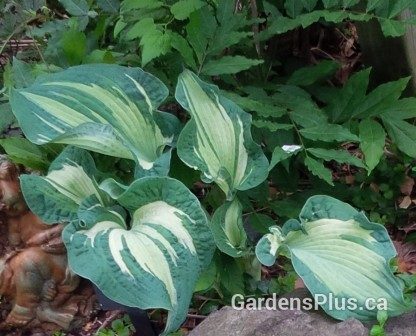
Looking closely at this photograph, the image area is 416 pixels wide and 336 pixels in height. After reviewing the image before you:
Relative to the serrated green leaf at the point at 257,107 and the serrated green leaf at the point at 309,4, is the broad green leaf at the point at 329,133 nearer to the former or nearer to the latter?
the serrated green leaf at the point at 257,107

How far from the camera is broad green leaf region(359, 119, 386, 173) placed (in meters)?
1.57

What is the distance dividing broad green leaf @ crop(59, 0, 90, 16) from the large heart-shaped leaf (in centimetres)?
73

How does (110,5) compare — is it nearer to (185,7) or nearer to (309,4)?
(185,7)

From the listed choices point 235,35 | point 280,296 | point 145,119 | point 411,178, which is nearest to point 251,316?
point 280,296

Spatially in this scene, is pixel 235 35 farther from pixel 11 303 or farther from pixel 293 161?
pixel 11 303

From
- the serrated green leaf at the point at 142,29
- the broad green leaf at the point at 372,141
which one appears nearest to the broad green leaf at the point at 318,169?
the broad green leaf at the point at 372,141

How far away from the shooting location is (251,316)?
4.38ft

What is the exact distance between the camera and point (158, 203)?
1.43 m

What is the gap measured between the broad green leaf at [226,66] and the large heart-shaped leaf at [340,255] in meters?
0.33

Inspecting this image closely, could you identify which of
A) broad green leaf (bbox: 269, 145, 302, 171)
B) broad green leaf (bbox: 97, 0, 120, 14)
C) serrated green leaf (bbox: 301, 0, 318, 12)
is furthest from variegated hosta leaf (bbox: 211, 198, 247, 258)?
broad green leaf (bbox: 97, 0, 120, 14)

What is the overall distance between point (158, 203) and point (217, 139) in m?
0.21

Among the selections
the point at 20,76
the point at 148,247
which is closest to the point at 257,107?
the point at 148,247

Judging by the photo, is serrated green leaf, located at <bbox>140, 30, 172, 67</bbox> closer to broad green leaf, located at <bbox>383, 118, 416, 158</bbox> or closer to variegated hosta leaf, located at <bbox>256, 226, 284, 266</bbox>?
variegated hosta leaf, located at <bbox>256, 226, 284, 266</bbox>

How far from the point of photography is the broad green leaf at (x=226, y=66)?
1545 mm
